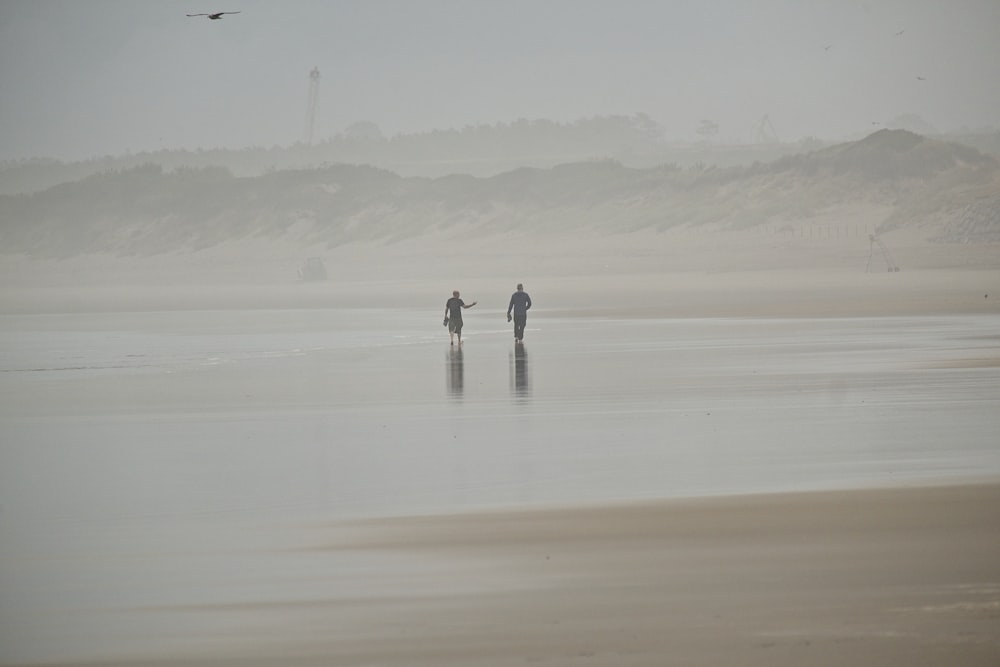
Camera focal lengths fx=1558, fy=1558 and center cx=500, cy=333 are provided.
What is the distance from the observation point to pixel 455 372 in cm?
2720

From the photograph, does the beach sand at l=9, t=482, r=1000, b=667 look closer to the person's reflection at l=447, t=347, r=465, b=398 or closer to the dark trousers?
the person's reflection at l=447, t=347, r=465, b=398

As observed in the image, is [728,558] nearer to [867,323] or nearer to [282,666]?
[282,666]

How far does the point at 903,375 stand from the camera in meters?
23.7

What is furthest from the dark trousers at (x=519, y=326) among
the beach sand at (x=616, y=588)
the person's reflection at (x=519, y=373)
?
the beach sand at (x=616, y=588)

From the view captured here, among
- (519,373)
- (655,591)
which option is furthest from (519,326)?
(655,591)

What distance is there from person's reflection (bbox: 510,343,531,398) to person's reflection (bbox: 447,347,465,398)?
2.71ft

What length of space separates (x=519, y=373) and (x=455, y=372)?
4.39 ft

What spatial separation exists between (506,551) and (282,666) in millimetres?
3017

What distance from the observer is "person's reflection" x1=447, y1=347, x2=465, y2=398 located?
2365cm

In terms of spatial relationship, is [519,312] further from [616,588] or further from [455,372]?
[616,588]

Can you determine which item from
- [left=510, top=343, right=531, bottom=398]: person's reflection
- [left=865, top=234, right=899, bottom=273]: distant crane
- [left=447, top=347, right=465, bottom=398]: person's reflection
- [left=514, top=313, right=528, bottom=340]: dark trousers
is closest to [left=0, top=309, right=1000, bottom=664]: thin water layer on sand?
[left=447, top=347, right=465, bottom=398]: person's reflection

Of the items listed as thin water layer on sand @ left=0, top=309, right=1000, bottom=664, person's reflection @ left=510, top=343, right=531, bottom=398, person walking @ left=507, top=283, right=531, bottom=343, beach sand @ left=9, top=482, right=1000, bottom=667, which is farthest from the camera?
person walking @ left=507, top=283, right=531, bottom=343

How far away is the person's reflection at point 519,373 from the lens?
23.0m

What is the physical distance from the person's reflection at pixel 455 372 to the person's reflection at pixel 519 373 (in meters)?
0.83
